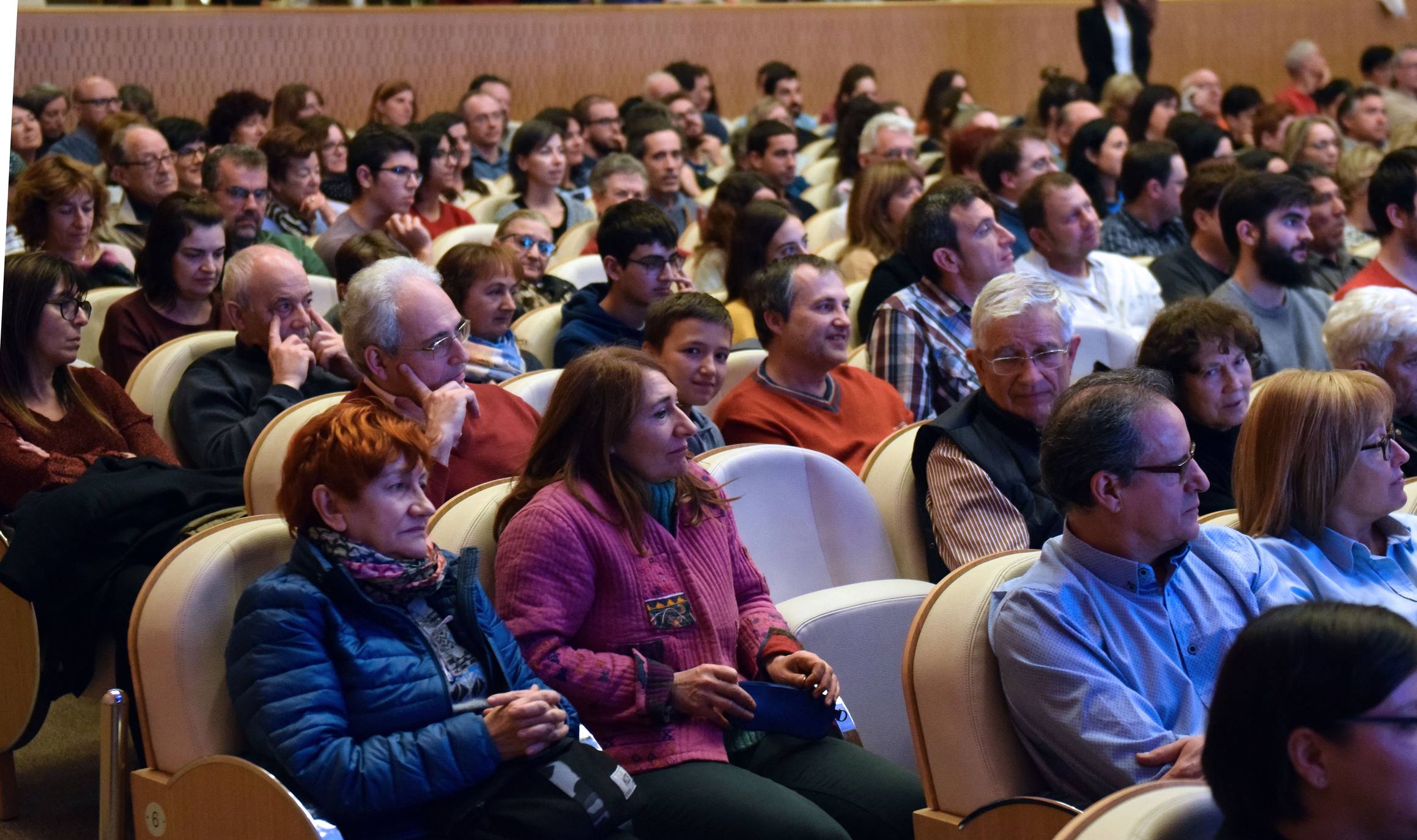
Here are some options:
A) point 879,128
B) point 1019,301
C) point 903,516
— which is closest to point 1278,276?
point 1019,301

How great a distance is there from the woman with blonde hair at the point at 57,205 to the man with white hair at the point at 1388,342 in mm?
3163

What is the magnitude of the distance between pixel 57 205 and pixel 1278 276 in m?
3.33

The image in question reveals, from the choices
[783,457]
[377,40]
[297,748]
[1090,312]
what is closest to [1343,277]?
[1090,312]

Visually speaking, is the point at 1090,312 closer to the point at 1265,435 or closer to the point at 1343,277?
the point at 1343,277

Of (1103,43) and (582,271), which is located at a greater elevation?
(1103,43)

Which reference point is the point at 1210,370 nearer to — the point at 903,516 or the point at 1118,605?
the point at 903,516

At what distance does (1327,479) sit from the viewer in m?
2.28

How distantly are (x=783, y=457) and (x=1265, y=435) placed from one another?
0.82 meters

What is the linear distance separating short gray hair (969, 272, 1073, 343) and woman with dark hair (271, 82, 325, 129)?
15.5ft

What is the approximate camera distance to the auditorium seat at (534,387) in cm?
310

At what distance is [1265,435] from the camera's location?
2.30 metres

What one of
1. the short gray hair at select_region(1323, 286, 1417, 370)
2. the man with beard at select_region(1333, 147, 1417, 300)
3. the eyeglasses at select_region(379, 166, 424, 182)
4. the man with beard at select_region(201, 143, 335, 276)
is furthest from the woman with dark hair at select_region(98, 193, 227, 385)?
the man with beard at select_region(1333, 147, 1417, 300)

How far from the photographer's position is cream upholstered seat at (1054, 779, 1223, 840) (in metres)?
1.47

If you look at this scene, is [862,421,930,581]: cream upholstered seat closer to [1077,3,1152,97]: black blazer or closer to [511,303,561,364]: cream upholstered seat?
[511,303,561,364]: cream upholstered seat
